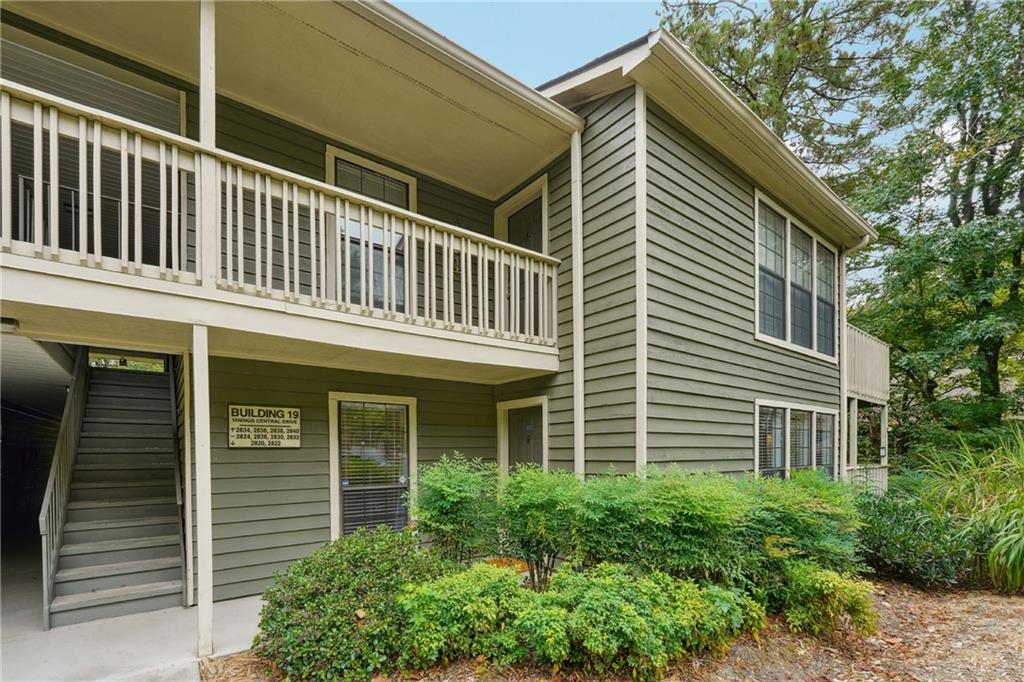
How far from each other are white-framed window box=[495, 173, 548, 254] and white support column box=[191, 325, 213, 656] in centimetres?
406

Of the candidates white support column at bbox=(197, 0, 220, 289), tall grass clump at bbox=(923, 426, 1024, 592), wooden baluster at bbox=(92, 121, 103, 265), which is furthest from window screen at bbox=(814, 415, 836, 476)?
wooden baluster at bbox=(92, 121, 103, 265)

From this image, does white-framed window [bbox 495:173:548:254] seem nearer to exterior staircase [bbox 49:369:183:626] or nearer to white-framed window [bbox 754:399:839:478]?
white-framed window [bbox 754:399:839:478]

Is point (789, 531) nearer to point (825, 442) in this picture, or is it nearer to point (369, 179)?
point (825, 442)

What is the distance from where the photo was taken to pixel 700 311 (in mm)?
6012

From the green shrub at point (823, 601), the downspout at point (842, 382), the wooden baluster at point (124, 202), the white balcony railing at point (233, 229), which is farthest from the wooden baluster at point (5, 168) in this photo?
the downspout at point (842, 382)

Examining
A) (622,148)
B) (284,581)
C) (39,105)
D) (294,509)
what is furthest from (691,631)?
(39,105)

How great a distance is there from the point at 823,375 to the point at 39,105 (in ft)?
33.9

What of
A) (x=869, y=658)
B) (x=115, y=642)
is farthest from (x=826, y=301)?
(x=115, y=642)

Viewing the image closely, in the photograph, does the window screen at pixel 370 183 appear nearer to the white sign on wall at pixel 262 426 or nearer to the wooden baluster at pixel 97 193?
the wooden baluster at pixel 97 193

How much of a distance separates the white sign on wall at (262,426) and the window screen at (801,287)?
289 inches

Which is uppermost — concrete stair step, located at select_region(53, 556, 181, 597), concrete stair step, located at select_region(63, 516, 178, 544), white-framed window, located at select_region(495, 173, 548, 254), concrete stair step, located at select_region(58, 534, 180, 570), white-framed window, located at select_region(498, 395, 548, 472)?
white-framed window, located at select_region(495, 173, 548, 254)

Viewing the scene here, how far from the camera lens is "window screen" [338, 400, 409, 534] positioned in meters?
5.82

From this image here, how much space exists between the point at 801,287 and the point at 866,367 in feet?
11.7

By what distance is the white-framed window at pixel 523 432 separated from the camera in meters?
6.23
